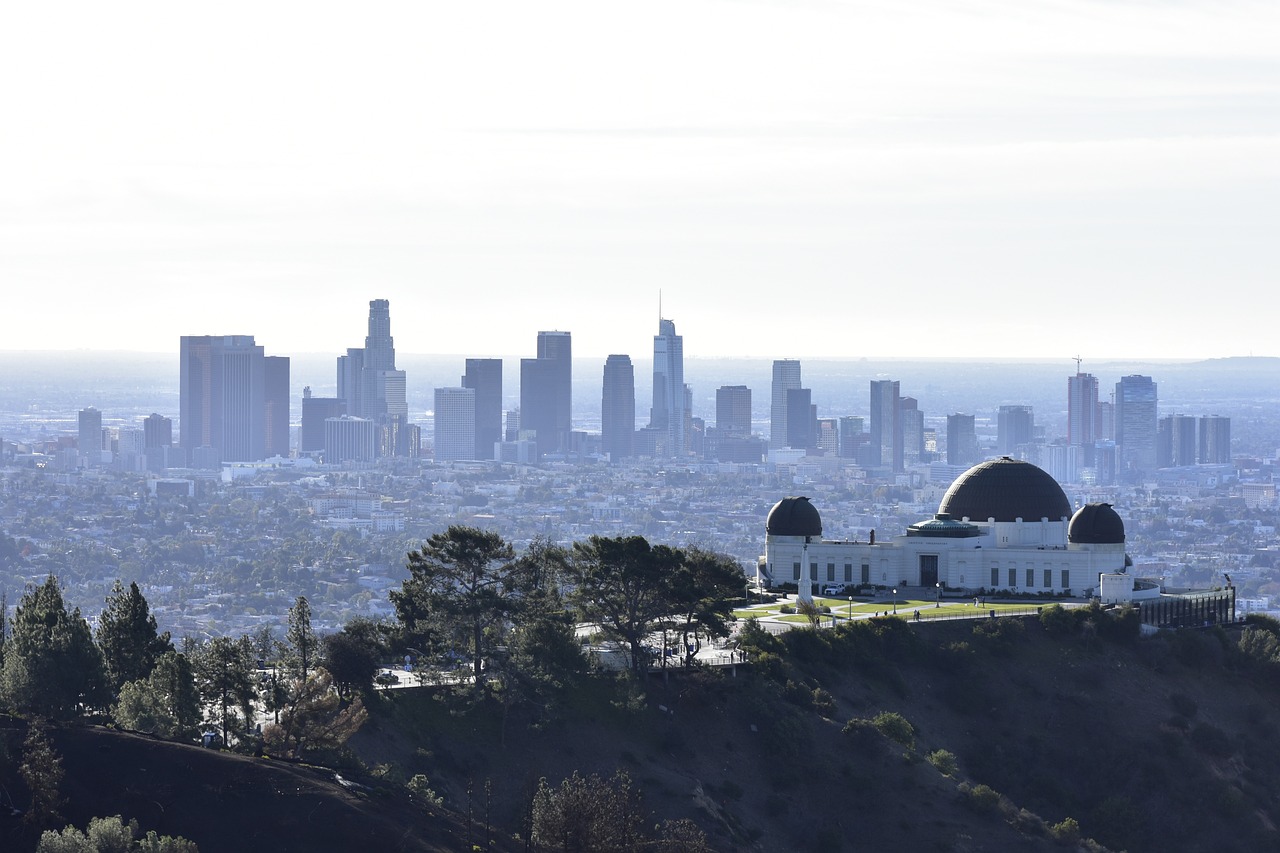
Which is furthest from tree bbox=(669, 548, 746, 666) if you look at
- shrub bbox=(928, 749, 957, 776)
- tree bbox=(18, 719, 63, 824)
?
tree bbox=(18, 719, 63, 824)

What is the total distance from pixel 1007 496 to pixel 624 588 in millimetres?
34724

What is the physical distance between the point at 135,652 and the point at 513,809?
13.1 m

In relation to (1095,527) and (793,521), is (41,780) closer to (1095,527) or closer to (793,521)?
(793,521)

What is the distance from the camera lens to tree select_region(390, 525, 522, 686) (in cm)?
6744

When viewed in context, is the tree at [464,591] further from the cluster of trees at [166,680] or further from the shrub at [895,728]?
the shrub at [895,728]

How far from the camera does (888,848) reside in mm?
65000

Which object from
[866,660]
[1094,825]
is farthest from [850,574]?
[1094,825]

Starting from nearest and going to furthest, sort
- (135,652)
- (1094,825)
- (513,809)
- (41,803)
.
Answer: (41,803) < (513,809) < (135,652) < (1094,825)

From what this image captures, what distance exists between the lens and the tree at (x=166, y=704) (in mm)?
57250

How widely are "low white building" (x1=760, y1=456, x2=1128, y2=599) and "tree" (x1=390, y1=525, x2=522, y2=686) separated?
27.5m

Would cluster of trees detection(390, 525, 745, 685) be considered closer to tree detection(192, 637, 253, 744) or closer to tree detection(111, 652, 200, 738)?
tree detection(192, 637, 253, 744)

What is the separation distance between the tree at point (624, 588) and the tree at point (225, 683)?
13.9 m

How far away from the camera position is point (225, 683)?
5869 cm

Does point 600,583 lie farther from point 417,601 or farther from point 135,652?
point 135,652
